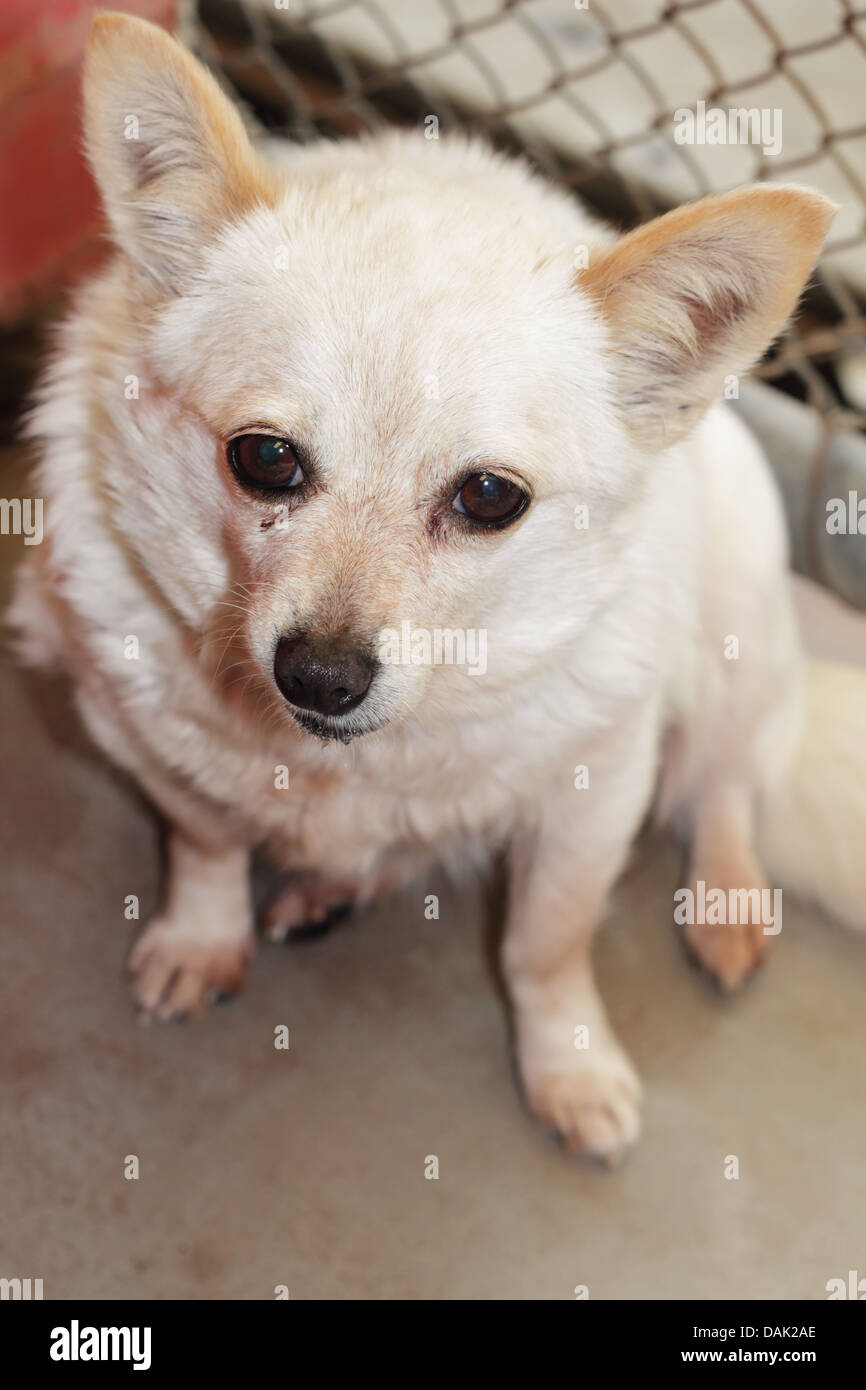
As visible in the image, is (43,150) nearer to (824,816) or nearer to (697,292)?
(697,292)

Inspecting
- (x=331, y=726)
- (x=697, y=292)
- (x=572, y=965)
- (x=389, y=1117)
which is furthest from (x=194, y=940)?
(x=697, y=292)

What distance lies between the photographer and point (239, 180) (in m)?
1.21

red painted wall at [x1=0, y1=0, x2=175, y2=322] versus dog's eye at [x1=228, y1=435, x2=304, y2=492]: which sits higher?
red painted wall at [x1=0, y1=0, x2=175, y2=322]

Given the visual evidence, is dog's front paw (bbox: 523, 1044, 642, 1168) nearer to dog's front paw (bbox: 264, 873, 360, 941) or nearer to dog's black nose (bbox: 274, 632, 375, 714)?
dog's front paw (bbox: 264, 873, 360, 941)

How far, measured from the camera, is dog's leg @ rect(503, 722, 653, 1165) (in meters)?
1.58

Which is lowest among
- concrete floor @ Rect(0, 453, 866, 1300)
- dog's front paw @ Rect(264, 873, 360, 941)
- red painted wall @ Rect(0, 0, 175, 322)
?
concrete floor @ Rect(0, 453, 866, 1300)

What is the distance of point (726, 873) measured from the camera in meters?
1.93

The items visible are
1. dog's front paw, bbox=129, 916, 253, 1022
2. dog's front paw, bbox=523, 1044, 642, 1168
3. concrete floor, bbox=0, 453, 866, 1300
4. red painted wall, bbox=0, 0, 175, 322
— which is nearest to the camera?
concrete floor, bbox=0, 453, 866, 1300

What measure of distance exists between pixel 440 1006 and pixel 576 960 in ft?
0.79

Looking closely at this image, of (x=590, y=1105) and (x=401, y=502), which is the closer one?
(x=401, y=502)

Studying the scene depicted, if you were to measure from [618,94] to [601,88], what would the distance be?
4 cm

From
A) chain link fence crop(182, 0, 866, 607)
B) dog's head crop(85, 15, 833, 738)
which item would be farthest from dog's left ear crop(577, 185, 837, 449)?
chain link fence crop(182, 0, 866, 607)

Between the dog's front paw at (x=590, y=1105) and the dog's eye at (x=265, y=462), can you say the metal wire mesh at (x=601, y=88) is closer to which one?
the dog's front paw at (x=590, y=1105)

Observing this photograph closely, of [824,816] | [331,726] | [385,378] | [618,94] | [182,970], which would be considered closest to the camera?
[385,378]
